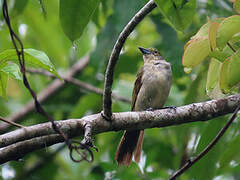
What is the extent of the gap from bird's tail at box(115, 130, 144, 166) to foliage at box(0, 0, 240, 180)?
12 cm

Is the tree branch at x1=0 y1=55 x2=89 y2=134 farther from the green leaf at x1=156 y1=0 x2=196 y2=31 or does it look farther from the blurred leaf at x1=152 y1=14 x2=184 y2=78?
the green leaf at x1=156 y1=0 x2=196 y2=31

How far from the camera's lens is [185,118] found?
2.90 meters

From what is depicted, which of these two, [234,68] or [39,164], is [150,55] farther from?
[234,68]

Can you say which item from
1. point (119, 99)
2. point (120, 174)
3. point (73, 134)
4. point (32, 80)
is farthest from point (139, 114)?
point (32, 80)

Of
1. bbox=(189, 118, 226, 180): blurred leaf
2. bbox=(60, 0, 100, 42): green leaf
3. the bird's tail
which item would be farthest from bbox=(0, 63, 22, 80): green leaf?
the bird's tail

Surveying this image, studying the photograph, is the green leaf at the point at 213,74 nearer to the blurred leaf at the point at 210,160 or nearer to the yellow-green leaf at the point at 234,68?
the yellow-green leaf at the point at 234,68

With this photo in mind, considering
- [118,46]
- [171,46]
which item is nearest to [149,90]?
[171,46]

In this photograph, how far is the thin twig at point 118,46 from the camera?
2.45 m

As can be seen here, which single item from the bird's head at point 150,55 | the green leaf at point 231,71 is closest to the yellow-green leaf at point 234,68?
the green leaf at point 231,71

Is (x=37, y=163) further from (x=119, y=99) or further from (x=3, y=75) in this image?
(x=3, y=75)

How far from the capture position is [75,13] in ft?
8.30

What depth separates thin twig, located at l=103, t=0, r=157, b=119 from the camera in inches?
96.3

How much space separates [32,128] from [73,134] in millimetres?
288

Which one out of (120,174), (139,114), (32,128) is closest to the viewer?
(32,128)
